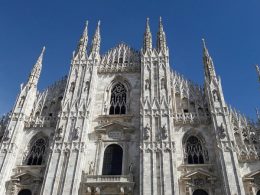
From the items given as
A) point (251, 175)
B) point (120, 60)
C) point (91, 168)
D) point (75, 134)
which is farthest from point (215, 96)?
point (75, 134)

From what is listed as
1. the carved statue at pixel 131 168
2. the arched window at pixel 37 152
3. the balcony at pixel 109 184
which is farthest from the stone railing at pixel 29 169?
the carved statue at pixel 131 168

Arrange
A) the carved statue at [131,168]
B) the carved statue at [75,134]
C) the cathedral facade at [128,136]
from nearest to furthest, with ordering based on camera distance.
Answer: the cathedral facade at [128,136] → the carved statue at [131,168] → the carved statue at [75,134]

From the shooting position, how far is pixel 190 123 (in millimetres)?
21328

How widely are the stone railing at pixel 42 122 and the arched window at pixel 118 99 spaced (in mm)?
4461

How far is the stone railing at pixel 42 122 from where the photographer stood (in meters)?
22.3

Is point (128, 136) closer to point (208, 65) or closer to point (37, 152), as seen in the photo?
point (37, 152)

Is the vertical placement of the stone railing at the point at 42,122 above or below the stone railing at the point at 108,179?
above

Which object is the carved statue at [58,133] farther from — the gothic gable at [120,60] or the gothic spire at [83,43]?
the gothic spire at [83,43]

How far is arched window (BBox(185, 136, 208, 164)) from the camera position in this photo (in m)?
19.9

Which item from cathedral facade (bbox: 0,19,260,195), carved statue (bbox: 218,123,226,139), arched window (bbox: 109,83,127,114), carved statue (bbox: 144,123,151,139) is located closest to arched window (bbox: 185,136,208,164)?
cathedral facade (bbox: 0,19,260,195)

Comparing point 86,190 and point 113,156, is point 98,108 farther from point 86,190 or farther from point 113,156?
point 86,190

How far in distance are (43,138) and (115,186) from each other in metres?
6.98

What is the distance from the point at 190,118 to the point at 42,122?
11.0 m

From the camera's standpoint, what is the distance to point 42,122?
22453mm
